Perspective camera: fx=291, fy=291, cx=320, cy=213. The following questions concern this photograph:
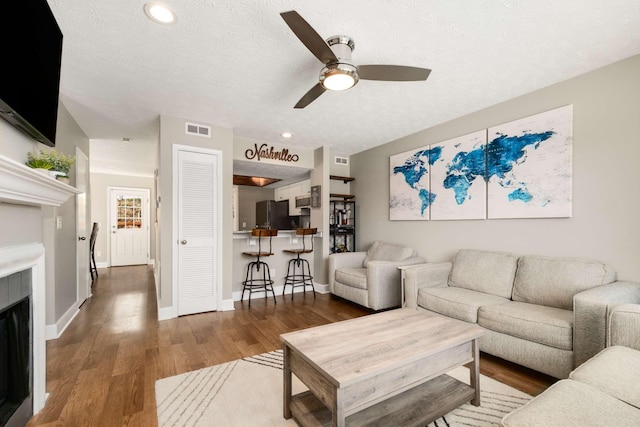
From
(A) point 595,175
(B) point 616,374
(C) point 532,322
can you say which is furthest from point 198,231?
(A) point 595,175

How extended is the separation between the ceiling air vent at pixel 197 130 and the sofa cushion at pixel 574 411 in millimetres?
3904

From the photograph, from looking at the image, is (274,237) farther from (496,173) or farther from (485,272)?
(496,173)

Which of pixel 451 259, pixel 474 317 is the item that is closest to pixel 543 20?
pixel 474 317

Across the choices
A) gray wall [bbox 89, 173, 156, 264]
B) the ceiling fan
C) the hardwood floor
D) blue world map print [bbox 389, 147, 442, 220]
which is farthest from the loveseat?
gray wall [bbox 89, 173, 156, 264]

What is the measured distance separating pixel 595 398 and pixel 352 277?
9.60 feet

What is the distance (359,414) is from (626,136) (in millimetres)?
2942

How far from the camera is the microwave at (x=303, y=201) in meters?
5.53

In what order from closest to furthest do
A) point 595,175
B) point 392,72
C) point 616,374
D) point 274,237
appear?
point 616,374
point 392,72
point 595,175
point 274,237

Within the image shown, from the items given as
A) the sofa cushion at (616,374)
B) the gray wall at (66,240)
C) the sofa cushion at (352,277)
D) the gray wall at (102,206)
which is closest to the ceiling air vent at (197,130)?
the gray wall at (66,240)

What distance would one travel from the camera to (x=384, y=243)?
4.51 m

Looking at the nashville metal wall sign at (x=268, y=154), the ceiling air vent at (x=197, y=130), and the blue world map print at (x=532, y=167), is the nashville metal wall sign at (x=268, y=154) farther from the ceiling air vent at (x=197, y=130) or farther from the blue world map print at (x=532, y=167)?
the blue world map print at (x=532, y=167)

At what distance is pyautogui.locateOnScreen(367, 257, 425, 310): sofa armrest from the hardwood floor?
1.06 feet

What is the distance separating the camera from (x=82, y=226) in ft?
13.6

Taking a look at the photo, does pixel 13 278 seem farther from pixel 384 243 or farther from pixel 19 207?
pixel 384 243
